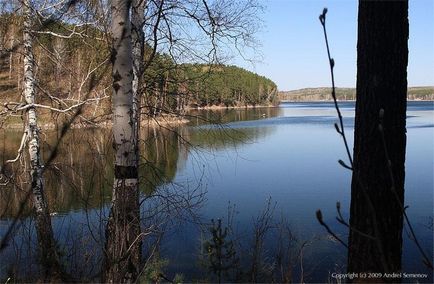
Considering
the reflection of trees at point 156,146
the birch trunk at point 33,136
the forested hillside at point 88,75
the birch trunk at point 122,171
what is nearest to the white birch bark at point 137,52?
the forested hillside at point 88,75

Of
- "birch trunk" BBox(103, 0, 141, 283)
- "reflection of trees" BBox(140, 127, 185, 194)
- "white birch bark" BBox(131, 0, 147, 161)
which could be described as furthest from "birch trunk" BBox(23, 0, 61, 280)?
"birch trunk" BBox(103, 0, 141, 283)

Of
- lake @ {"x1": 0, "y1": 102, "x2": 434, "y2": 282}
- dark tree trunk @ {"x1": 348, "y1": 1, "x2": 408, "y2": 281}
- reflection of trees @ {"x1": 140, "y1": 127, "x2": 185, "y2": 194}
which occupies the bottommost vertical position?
lake @ {"x1": 0, "y1": 102, "x2": 434, "y2": 282}

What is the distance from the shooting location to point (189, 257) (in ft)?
33.0

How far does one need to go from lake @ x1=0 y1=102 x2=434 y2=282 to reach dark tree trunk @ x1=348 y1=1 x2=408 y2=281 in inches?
16.7

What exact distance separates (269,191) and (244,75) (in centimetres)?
11080

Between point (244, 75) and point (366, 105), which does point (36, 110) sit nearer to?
point (366, 105)

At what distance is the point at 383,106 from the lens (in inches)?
99.0

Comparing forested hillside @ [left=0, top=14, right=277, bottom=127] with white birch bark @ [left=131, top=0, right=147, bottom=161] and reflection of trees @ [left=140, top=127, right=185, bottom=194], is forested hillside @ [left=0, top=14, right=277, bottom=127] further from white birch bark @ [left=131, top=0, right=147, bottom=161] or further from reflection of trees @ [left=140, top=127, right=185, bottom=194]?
reflection of trees @ [left=140, top=127, right=185, bottom=194]

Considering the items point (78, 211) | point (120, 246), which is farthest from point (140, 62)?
point (78, 211)

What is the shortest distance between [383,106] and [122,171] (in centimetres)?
233

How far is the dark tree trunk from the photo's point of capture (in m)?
2.48

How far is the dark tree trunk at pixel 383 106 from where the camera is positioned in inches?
97.7

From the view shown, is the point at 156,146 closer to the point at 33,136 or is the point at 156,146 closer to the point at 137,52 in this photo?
the point at 33,136

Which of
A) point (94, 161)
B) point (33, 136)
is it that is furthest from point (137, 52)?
point (33, 136)
